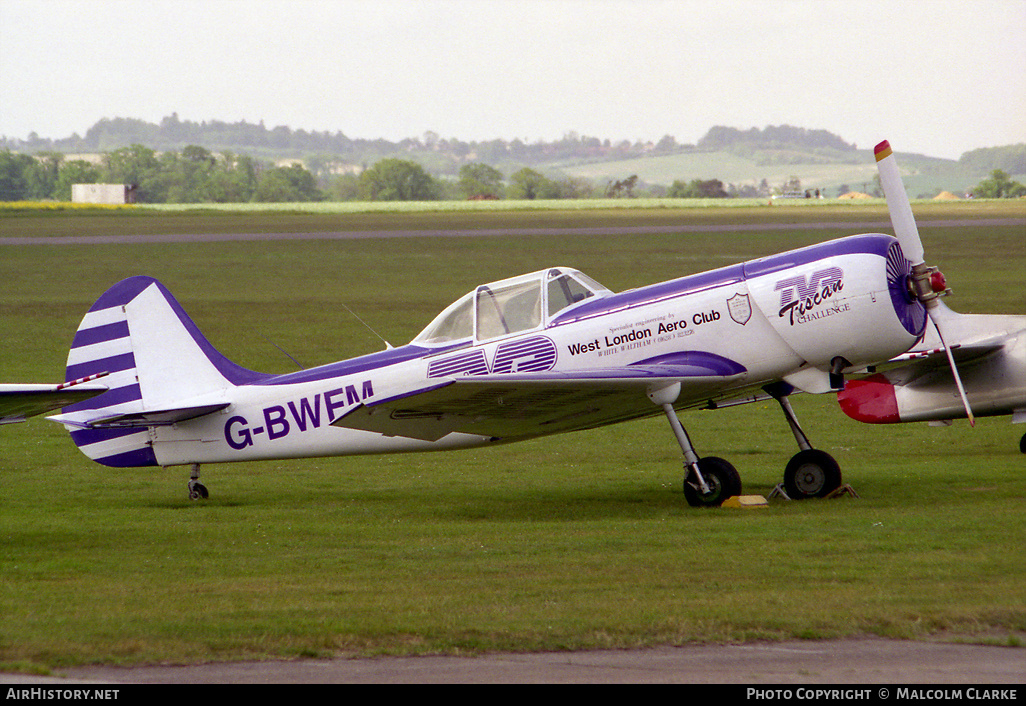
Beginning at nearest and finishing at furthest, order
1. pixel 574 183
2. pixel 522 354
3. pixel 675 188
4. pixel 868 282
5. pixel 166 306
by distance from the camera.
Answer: pixel 868 282, pixel 522 354, pixel 166 306, pixel 675 188, pixel 574 183

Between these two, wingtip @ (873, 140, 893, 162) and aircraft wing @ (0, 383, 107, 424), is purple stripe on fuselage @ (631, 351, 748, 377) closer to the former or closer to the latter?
wingtip @ (873, 140, 893, 162)

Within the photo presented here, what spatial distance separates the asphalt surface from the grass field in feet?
0.52

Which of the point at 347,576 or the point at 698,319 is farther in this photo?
the point at 698,319

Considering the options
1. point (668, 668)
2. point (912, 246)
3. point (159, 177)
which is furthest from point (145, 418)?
point (159, 177)

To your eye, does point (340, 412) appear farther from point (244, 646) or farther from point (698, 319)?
point (244, 646)

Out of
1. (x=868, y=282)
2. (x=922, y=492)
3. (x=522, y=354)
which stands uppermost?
(x=868, y=282)

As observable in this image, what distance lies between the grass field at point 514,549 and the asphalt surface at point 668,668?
0.16 metres

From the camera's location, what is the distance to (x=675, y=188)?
118500 millimetres

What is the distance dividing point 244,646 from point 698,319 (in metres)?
5.67

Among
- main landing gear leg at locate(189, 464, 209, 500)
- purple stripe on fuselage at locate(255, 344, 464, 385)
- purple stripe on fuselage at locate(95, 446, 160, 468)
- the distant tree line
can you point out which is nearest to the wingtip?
purple stripe on fuselage at locate(255, 344, 464, 385)

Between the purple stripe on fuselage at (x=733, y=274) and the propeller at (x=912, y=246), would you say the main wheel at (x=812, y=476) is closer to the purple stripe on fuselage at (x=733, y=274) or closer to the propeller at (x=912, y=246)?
the propeller at (x=912, y=246)

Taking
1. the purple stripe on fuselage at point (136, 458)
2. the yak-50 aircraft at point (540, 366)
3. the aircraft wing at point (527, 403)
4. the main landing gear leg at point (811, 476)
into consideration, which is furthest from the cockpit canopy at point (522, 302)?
the purple stripe on fuselage at point (136, 458)

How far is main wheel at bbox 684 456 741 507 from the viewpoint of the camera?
33.8 feet

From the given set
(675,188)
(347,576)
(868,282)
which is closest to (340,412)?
(347,576)
